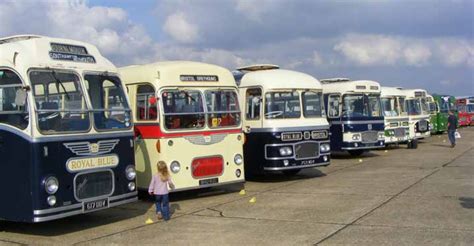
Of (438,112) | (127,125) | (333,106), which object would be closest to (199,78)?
(127,125)

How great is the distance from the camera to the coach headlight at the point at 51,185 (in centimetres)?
816

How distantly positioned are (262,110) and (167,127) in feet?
11.8

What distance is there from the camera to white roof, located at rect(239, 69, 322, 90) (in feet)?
46.4

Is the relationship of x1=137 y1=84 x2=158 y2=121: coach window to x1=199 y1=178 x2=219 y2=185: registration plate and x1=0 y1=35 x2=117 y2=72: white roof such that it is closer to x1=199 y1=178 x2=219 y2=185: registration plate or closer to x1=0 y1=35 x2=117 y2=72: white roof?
x1=199 y1=178 x2=219 y2=185: registration plate

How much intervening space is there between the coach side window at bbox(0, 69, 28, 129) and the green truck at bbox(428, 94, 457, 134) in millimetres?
30317

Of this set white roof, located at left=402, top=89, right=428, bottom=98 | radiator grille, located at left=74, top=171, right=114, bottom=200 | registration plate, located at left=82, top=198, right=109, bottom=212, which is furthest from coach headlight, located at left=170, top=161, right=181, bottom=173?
white roof, located at left=402, top=89, right=428, bottom=98

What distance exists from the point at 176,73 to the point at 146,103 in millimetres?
878

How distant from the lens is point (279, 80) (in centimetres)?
1425

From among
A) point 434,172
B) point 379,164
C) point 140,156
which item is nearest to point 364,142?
point 379,164

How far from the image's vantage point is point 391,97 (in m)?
25.4

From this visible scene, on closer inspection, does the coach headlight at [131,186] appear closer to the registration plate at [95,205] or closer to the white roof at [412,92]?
the registration plate at [95,205]

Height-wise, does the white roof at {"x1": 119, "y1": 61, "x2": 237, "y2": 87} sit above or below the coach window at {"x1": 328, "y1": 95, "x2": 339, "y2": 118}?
above

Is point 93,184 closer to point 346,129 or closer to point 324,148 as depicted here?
point 324,148

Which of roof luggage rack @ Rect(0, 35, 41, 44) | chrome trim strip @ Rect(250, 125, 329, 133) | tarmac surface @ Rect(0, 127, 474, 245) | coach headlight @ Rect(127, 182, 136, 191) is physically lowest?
tarmac surface @ Rect(0, 127, 474, 245)
